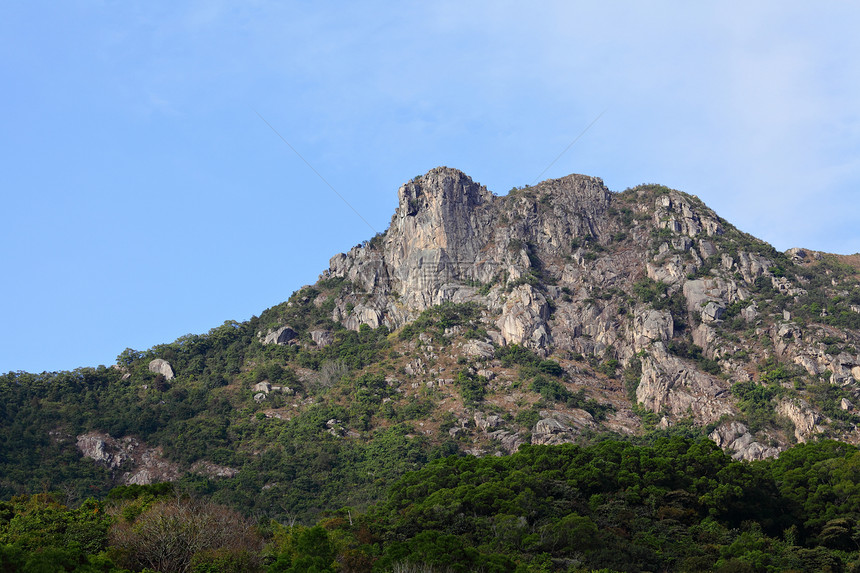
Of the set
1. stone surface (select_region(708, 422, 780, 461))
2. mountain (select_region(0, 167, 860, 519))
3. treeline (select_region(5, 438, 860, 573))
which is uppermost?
mountain (select_region(0, 167, 860, 519))

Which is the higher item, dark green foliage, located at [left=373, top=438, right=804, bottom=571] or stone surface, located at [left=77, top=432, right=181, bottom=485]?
stone surface, located at [left=77, top=432, right=181, bottom=485]

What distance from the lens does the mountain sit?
98062mm

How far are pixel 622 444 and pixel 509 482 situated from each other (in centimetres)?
1409

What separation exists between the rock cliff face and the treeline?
2224cm

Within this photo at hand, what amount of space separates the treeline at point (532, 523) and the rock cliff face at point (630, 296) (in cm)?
2224

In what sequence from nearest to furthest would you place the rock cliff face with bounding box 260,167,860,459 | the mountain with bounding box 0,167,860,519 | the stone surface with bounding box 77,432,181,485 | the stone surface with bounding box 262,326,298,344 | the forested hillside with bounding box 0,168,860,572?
the forested hillside with bounding box 0,168,860,572
the mountain with bounding box 0,167,860,519
the stone surface with bounding box 77,432,181,485
the rock cliff face with bounding box 260,167,860,459
the stone surface with bounding box 262,326,298,344

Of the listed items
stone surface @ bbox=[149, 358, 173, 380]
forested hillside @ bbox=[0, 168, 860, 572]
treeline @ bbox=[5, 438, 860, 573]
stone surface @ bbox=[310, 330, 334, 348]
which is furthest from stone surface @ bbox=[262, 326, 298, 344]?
treeline @ bbox=[5, 438, 860, 573]

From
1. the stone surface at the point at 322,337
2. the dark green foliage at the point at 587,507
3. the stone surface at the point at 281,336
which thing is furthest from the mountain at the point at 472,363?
the dark green foliage at the point at 587,507

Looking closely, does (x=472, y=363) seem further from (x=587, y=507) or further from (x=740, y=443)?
(x=587, y=507)

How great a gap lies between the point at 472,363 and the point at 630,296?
2452 cm

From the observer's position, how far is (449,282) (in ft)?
423

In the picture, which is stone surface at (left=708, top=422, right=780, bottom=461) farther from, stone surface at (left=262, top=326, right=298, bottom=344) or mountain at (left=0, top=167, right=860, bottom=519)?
stone surface at (left=262, top=326, right=298, bottom=344)

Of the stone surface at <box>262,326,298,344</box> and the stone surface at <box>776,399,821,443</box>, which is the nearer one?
the stone surface at <box>776,399,821,443</box>

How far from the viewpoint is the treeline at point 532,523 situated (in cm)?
4953
